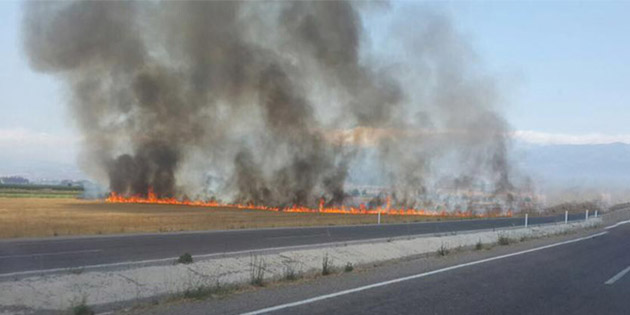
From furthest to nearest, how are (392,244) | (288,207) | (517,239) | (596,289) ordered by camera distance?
(288,207), (517,239), (392,244), (596,289)

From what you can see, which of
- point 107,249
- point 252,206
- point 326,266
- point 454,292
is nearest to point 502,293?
point 454,292

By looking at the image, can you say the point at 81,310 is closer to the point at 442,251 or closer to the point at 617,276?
the point at 617,276

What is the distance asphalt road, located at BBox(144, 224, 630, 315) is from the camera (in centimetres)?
742

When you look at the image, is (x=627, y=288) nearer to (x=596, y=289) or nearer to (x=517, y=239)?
(x=596, y=289)

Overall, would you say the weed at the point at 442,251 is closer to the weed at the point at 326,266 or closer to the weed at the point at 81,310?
the weed at the point at 326,266

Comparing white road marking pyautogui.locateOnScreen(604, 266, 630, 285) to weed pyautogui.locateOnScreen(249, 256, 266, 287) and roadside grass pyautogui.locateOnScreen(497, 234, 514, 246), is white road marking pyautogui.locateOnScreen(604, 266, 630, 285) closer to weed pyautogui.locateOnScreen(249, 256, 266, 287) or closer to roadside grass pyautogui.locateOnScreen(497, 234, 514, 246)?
weed pyautogui.locateOnScreen(249, 256, 266, 287)

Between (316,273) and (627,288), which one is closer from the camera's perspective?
(627,288)

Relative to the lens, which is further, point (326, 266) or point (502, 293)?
point (326, 266)

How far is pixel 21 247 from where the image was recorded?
18172mm

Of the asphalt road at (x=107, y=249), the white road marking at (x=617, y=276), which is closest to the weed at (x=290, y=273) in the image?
the asphalt road at (x=107, y=249)

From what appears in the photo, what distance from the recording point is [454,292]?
29.0ft

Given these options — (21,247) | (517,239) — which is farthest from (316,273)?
(517,239)

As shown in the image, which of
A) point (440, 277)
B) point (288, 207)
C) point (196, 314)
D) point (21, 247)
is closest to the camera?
point (196, 314)

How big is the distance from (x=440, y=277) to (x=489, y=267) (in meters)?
2.33
